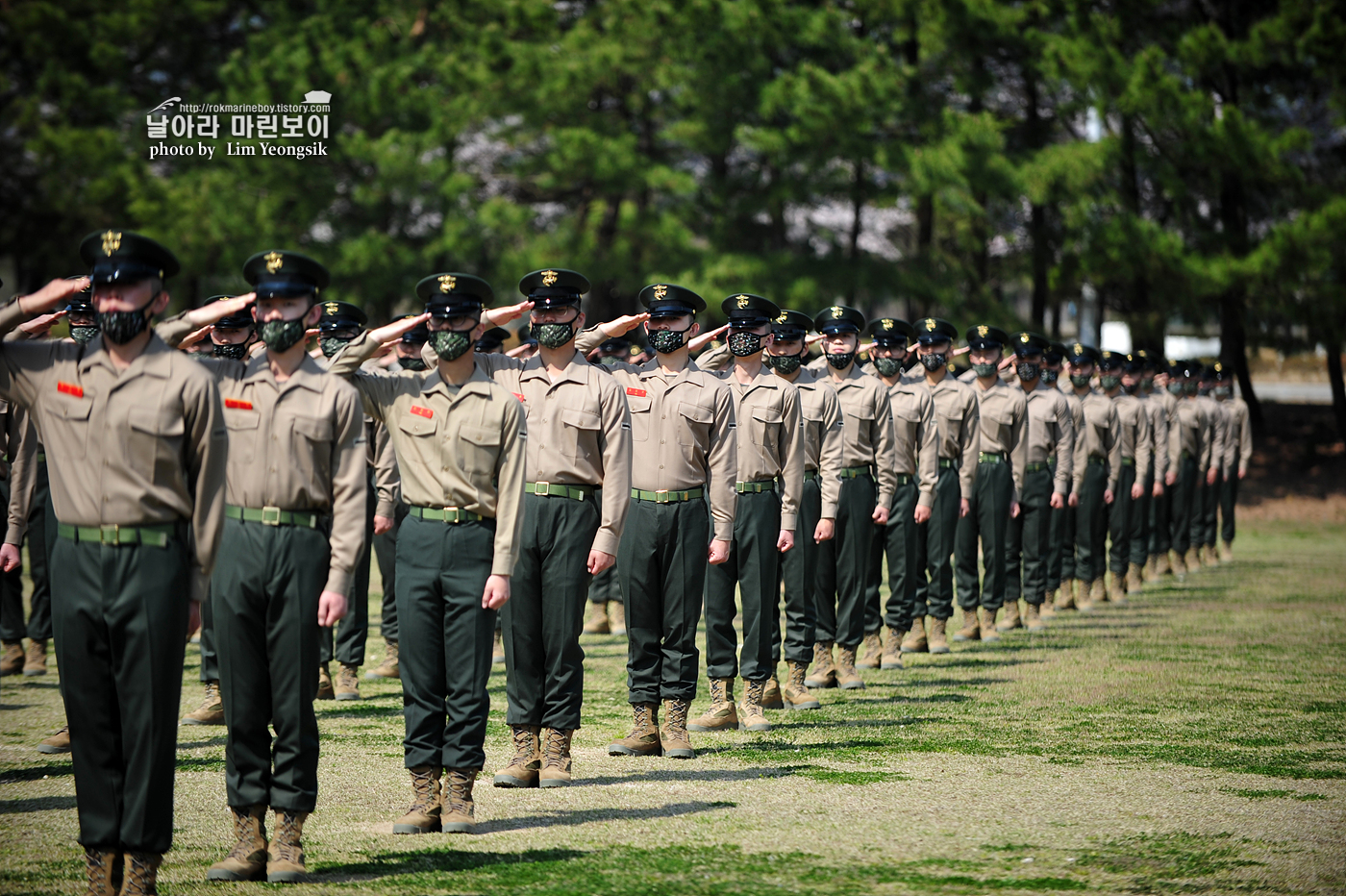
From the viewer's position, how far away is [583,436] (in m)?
7.84

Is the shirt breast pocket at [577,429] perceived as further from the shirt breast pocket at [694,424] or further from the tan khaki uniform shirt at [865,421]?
the tan khaki uniform shirt at [865,421]

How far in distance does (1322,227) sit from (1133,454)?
1027 centimetres

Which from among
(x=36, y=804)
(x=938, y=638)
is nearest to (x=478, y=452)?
(x=36, y=804)

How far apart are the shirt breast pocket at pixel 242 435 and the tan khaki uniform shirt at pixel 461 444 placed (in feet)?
2.29

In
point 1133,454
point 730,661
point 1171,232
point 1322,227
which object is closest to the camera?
point 730,661

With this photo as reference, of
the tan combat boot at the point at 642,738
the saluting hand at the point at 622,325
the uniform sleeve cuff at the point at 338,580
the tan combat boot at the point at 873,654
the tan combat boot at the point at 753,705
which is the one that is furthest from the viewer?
the tan combat boot at the point at 873,654

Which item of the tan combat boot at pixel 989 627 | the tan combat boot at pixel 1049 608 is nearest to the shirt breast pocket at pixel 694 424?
the tan combat boot at pixel 989 627

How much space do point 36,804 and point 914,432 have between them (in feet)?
25.5

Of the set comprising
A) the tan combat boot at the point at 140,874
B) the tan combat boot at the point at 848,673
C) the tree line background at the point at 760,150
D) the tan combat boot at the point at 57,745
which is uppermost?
the tree line background at the point at 760,150

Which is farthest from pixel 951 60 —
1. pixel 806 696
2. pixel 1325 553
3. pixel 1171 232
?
pixel 806 696

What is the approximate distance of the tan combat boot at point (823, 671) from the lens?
11414 mm

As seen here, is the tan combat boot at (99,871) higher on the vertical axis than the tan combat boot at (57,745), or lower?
higher

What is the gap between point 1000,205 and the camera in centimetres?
3195

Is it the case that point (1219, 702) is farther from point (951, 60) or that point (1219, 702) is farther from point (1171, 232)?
point (951, 60)
